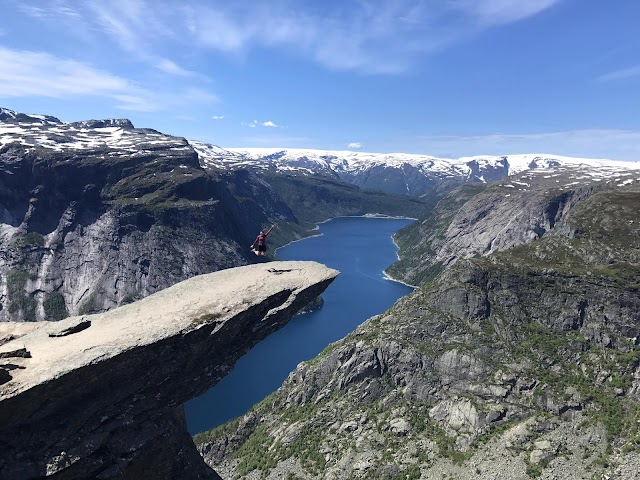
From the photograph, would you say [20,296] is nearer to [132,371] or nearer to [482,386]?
[482,386]

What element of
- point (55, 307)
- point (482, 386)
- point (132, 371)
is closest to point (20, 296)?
point (55, 307)

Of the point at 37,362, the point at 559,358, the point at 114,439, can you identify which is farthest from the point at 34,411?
the point at 559,358

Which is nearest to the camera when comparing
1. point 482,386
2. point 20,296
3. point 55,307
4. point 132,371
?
point 132,371

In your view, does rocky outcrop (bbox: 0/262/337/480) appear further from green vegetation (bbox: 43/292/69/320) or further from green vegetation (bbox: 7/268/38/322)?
green vegetation (bbox: 7/268/38/322)

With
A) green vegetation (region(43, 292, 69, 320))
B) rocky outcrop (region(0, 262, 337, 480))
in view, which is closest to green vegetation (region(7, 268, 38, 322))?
green vegetation (region(43, 292, 69, 320))

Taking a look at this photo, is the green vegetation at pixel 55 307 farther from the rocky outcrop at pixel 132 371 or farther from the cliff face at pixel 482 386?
the rocky outcrop at pixel 132 371

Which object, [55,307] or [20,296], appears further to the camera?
[55,307]

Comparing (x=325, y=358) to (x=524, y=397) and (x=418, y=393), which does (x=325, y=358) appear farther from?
(x=524, y=397)

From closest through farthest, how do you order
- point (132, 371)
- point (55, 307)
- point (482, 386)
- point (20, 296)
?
point (132, 371)
point (482, 386)
point (20, 296)
point (55, 307)
